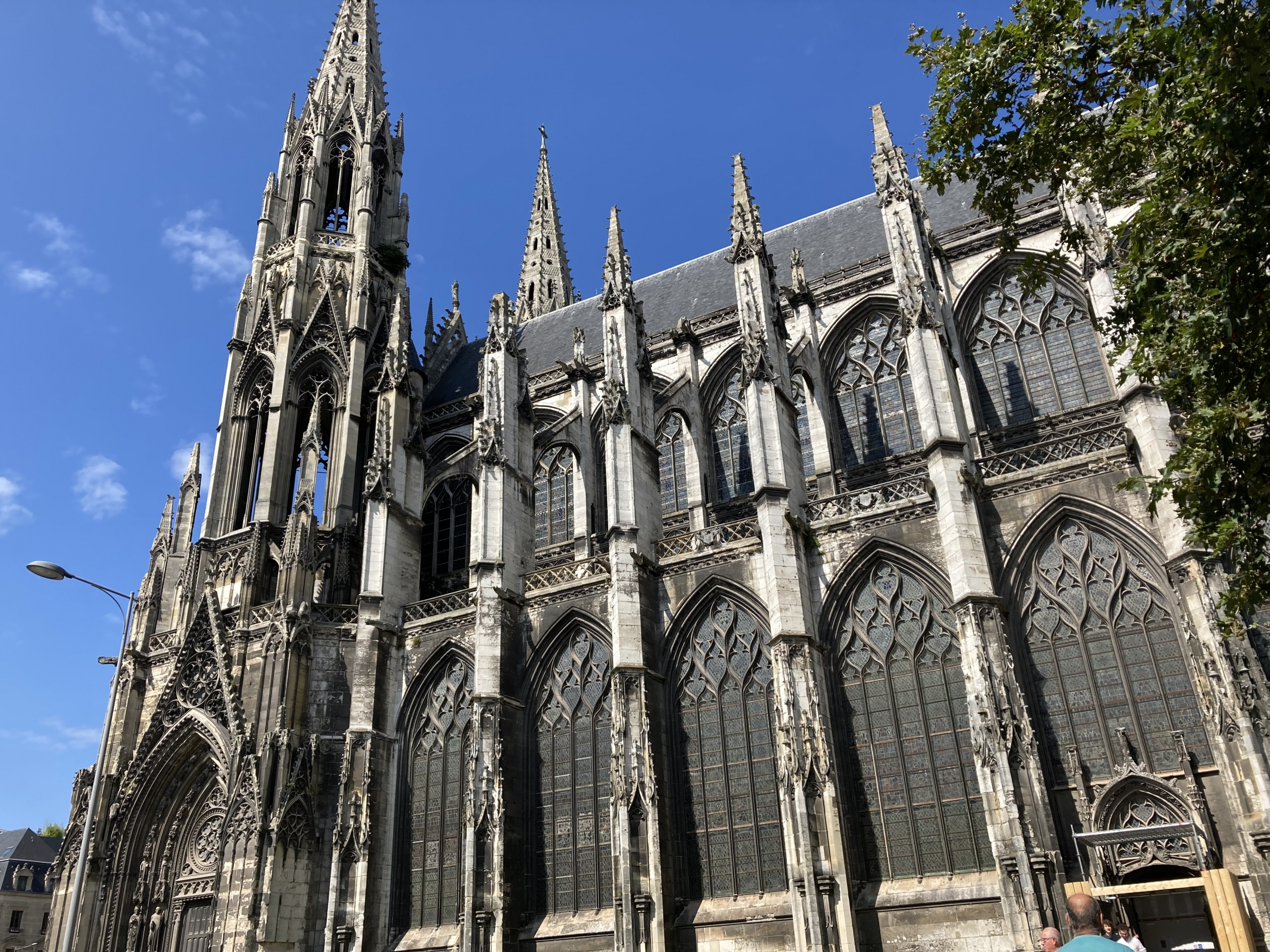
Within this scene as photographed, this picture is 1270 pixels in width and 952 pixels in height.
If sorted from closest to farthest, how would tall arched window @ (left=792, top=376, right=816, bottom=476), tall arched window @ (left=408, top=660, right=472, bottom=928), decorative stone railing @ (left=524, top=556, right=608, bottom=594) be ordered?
tall arched window @ (left=408, top=660, right=472, bottom=928), decorative stone railing @ (left=524, top=556, right=608, bottom=594), tall arched window @ (left=792, top=376, right=816, bottom=476)

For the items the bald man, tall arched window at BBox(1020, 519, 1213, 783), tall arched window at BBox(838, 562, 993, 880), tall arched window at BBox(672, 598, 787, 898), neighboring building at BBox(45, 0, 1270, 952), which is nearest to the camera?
the bald man

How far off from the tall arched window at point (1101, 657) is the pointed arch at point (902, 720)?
1231 mm

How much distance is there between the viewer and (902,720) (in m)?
15.5

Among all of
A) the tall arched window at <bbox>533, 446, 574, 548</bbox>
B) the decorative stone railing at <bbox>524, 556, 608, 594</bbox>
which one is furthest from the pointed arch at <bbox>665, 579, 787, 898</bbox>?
the tall arched window at <bbox>533, 446, 574, 548</bbox>

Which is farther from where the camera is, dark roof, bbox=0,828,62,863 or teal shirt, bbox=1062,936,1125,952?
dark roof, bbox=0,828,62,863

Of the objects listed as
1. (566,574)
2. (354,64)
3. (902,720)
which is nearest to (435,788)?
(566,574)

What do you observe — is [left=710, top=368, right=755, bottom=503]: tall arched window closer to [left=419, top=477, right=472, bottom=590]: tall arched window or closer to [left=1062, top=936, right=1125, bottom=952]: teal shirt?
[left=419, top=477, right=472, bottom=590]: tall arched window

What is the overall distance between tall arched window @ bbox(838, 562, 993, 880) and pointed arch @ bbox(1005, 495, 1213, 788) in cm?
116

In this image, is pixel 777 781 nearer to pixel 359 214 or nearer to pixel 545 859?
pixel 545 859

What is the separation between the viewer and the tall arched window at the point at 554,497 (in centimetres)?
2355

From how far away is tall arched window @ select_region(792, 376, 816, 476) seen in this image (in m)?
20.7

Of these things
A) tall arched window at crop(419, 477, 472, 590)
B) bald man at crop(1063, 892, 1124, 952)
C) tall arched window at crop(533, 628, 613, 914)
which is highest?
tall arched window at crop(419, 477, 472, 590)

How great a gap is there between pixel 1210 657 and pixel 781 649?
5.79m

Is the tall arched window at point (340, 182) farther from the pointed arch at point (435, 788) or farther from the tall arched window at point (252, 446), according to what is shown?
the pointed arch at point (435, 788)
